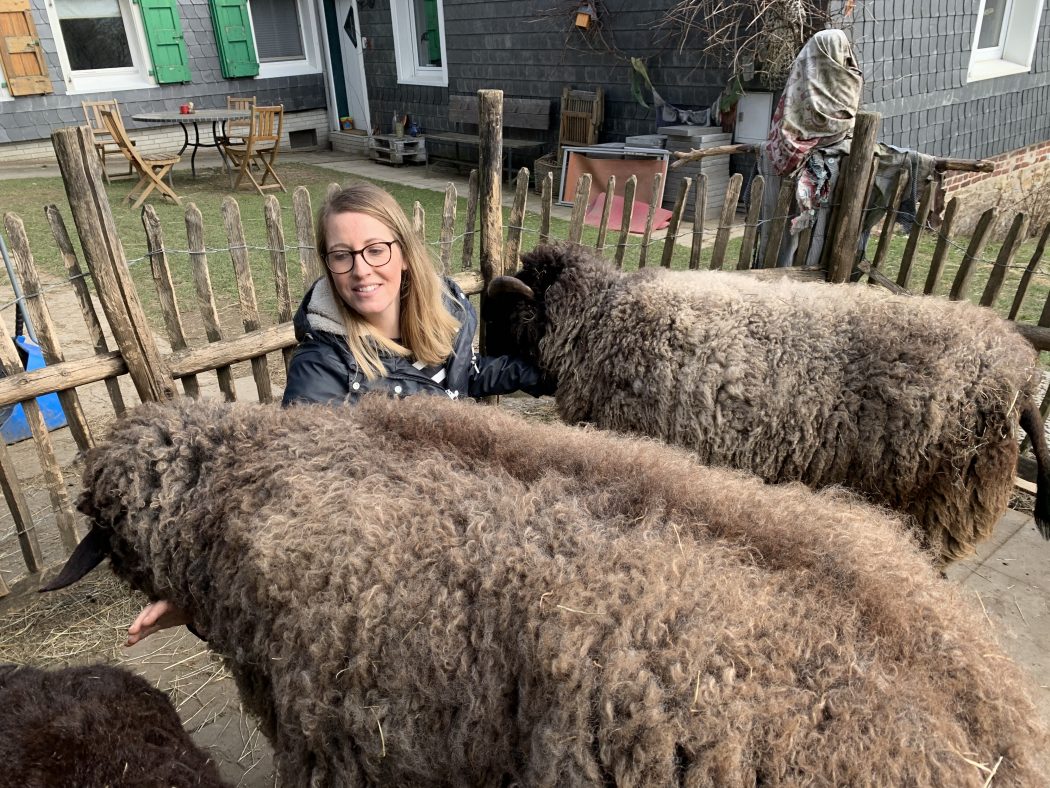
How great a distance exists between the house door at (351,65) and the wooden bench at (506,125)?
315cm

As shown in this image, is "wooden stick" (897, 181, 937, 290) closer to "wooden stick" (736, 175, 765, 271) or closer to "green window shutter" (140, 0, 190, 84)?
"wooden stick" (736, 175, 765, 271)

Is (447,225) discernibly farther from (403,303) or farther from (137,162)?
(137,162)

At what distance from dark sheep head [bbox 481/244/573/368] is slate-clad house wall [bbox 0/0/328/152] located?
14.3m

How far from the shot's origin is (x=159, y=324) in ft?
22.3

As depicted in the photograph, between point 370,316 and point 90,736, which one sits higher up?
point 370,316

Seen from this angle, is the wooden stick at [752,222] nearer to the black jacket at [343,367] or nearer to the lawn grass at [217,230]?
the lawn grass at [217,230]

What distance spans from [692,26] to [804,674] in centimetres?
1028

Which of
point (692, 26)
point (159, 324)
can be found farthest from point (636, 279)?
point (692, 26)

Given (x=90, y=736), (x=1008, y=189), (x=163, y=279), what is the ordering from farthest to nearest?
(x=1008, y=189), (x=163, y=279), (x=90, y=736)

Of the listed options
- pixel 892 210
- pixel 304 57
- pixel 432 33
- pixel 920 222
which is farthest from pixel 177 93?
pixel 920 222

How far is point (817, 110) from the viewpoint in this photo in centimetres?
510

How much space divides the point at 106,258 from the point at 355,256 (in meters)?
1.16

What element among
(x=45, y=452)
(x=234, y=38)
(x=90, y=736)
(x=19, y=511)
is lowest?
(x=19, y=511)

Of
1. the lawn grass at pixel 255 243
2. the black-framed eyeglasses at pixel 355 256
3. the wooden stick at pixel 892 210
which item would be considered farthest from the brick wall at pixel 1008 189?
the black-framed eyeglasses at pixel 355 256
